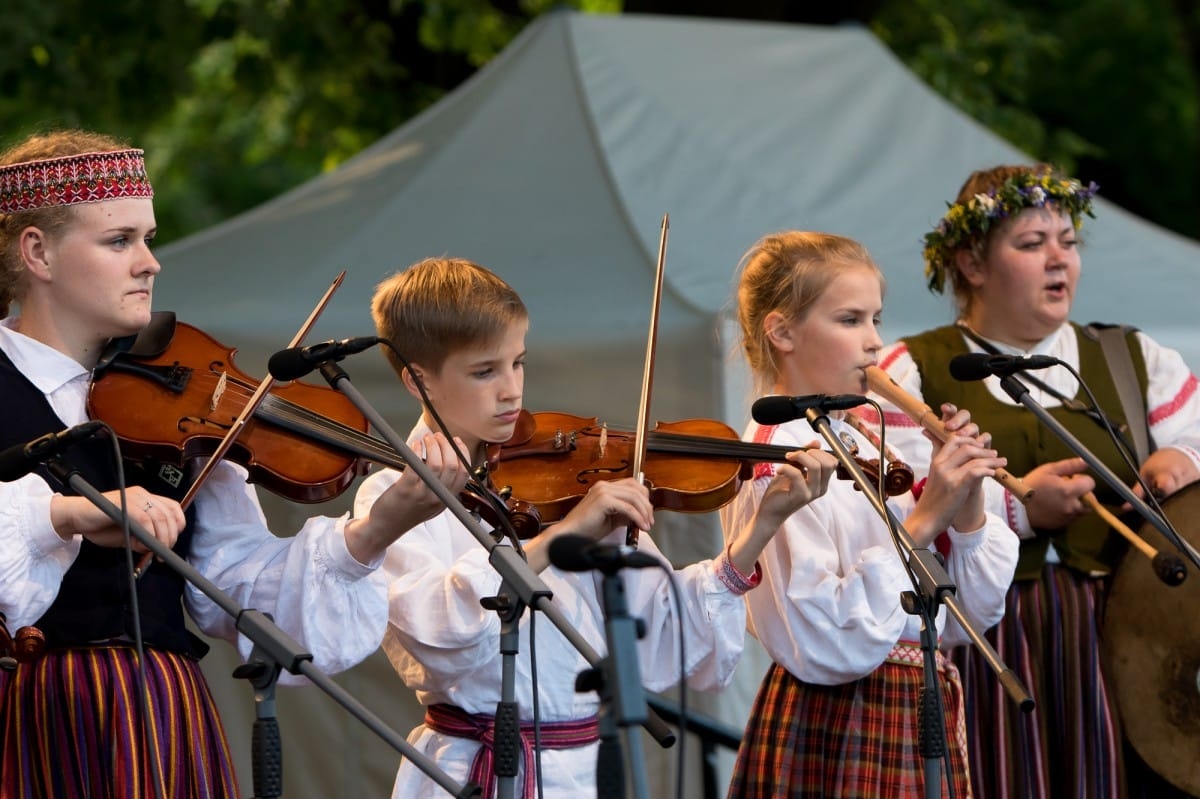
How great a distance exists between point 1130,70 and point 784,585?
442 inches

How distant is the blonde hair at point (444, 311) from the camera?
338 cm

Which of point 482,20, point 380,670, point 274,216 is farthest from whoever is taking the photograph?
point 482,20

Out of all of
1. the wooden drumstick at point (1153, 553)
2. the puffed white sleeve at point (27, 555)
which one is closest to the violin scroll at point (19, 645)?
the puffed white sleeve at point (27, 555)

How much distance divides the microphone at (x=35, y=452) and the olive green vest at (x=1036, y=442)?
84.7 inches

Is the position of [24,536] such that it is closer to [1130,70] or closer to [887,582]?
[887,582]

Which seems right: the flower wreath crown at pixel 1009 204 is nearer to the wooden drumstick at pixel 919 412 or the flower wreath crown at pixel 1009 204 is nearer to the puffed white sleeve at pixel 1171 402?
the puffed white sleeve at pixel 1171 402

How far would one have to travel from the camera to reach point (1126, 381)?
427 cm

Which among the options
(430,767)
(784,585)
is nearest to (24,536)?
(430,767)

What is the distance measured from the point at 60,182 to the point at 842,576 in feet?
5.52

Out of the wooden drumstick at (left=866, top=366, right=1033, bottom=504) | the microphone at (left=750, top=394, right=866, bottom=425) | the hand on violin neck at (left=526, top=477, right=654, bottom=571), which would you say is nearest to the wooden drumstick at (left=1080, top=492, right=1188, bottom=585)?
the wooden drumstick at (left=866, top=366, right=1033, bottom=504)

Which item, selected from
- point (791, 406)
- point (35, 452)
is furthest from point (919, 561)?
point (35, 452)

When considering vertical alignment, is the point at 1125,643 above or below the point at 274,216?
below

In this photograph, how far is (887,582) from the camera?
3.43 meters

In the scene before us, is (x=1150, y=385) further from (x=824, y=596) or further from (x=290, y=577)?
(x=290, y=577)
